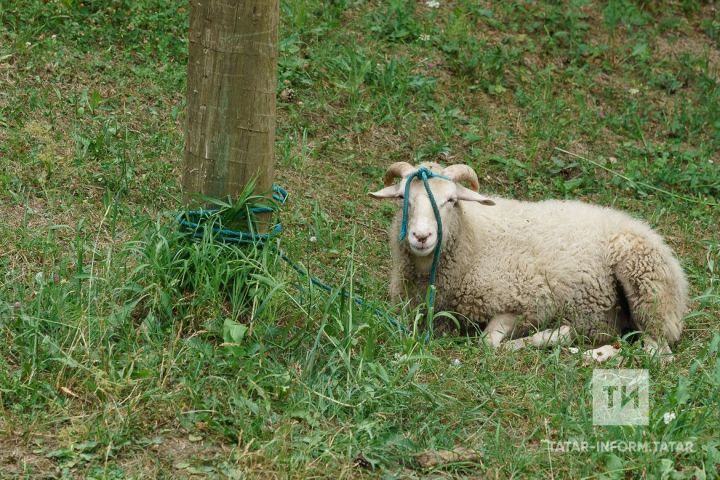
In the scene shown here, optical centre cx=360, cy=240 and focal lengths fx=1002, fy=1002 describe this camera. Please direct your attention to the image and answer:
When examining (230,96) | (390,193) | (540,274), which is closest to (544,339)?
(540,274)

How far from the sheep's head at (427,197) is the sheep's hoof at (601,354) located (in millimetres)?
1039

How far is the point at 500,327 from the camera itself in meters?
5.98

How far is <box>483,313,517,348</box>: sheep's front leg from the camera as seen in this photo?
232 inches

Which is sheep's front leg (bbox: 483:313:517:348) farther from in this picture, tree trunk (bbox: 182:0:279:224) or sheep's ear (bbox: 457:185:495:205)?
tree trunk (bbox: 182:0:279:224)

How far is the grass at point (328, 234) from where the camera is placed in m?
4.17

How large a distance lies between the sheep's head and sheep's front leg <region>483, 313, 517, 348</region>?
0.62m

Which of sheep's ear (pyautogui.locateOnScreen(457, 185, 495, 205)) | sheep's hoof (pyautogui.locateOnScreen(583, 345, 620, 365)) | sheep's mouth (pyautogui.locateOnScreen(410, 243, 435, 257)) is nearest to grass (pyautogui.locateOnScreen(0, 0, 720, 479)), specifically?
sheep's hoof (pyautogui.locateOnScreen(583, 345, 620, 365))

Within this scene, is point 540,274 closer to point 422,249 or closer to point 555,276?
point 555,276

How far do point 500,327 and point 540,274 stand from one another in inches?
16.7

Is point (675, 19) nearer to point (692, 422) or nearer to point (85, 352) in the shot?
point (692, 422)

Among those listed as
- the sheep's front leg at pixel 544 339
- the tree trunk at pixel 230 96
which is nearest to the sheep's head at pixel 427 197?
the sheep's front leg at pixel 544 339

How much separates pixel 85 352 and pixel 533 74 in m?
5.85

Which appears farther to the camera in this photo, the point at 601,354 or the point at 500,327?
the point at 500,327

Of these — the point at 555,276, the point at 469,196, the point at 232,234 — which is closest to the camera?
the point at 232,234
